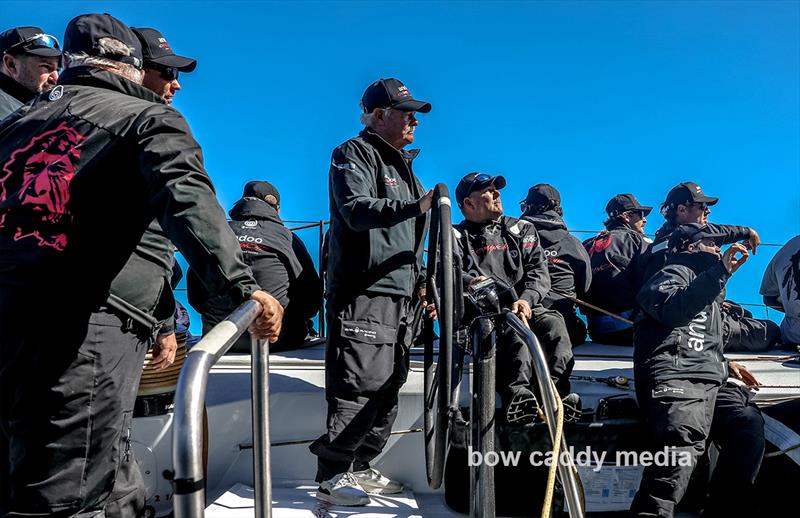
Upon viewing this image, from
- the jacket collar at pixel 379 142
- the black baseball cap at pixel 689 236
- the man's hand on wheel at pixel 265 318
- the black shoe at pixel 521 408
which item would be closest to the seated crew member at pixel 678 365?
the black baseball cap at pixel 689 236

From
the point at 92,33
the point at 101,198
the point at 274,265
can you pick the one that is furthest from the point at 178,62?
the point at 274,265

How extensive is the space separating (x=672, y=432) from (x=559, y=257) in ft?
6.79

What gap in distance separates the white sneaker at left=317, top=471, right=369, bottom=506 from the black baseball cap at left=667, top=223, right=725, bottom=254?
2184 mm

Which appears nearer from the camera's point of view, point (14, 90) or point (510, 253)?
point (14, 90)

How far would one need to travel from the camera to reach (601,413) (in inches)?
135

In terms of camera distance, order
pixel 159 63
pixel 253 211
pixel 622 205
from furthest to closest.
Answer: pixel 622 205, pixel 253 211, pixel 159 63

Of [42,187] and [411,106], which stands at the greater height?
[411,106]

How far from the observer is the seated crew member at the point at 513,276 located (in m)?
3.35

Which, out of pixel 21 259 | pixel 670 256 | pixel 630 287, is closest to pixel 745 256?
pixel 670 256

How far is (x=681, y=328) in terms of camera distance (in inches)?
136

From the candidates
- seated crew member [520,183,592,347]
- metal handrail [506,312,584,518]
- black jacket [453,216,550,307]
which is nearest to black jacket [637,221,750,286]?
black jacket [453,216,550,307]

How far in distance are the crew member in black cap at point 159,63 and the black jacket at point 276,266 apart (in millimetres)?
1995

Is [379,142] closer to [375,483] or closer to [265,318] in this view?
[375,483]

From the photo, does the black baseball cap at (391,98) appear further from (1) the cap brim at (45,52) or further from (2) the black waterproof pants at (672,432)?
(2) the black waterproof pants at (672,432)
